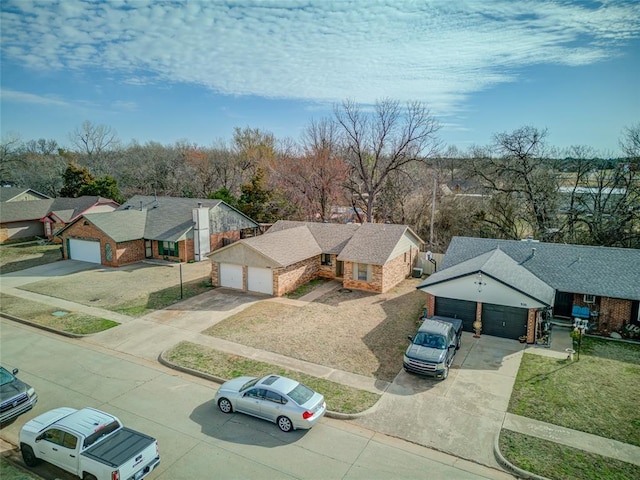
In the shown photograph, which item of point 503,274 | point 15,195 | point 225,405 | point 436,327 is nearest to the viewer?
point 225,405

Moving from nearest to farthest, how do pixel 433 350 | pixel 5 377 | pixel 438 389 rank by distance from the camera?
pixel 5 377, pixel 438 389, pixel 433 350

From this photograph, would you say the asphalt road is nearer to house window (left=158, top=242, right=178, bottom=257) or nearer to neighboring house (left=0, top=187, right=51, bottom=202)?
house window (left=158, top=242, right=178, bottom=257)

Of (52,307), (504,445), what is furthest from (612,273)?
(52,307)

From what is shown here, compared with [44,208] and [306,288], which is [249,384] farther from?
[44,208]

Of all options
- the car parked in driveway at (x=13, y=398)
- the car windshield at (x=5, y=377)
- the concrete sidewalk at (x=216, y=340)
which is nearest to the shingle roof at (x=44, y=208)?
the concrete sidewalk at (x=216, y=340)

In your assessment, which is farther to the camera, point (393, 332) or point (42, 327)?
point (42, 327)

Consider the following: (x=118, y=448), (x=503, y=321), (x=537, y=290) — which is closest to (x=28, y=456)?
(x=118, y=448)
